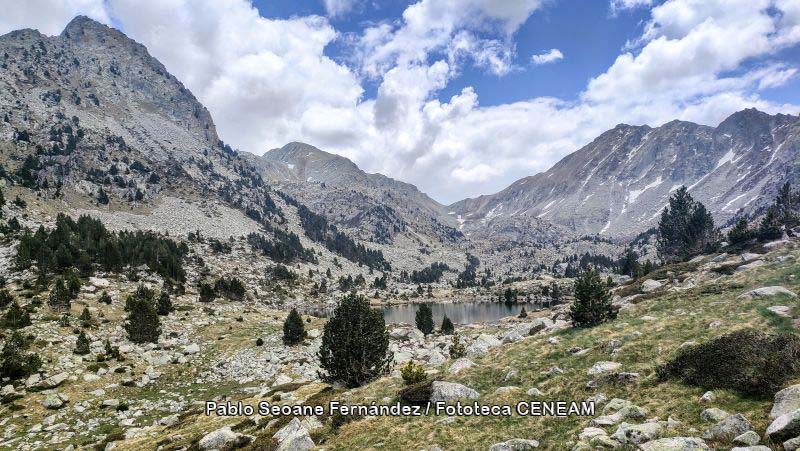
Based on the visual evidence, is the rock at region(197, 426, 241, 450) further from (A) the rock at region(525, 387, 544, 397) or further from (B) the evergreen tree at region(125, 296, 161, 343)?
(B) the evergreen tree at region(125, 296, 161, 343)

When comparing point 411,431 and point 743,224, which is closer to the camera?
point 411,431

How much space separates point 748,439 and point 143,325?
53.8 m

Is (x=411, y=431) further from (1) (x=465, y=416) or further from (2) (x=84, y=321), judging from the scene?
(2) (x=84, y=321)

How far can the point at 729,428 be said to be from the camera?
12.3m

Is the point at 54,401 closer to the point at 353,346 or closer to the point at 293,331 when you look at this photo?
the point at 353,346

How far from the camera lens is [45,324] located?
144ft

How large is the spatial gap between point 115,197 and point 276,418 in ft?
566

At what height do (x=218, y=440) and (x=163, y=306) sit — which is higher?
(x=163, y=306)

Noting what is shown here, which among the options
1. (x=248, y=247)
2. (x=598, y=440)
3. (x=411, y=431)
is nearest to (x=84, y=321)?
(x=411, y=431)

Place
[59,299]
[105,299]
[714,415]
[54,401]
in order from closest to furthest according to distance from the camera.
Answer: [714,415], [54,401], [59,299], [105,299]

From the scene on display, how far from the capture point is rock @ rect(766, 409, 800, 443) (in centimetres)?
1056

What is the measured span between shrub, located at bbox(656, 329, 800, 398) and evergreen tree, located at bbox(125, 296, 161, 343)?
167ft

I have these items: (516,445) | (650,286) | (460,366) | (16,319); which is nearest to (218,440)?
(516,445)

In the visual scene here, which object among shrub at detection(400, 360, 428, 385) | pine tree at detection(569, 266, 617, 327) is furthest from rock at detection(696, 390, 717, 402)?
pine tree at detection(569, 266, 617, 327)
